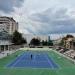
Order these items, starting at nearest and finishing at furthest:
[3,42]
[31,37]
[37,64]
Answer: [37,64], [3,42], [31,37]

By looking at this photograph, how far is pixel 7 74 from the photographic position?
1903cm

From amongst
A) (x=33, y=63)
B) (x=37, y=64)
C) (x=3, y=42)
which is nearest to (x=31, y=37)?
(x=3, y=42)

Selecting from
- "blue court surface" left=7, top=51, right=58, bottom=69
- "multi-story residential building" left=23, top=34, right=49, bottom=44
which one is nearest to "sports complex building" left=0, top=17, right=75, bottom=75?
"blue court surface" left=7, top=51, right=58, bottom=69

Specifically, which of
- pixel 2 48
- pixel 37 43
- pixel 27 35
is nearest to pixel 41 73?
pixel 2 48

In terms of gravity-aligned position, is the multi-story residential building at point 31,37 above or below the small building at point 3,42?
above

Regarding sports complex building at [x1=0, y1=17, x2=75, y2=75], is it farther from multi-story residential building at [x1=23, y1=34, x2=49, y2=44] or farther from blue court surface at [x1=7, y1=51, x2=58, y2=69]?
multi-story residential building at [x1=23, y1=34, x2=49, y2=44]

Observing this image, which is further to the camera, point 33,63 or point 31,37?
point 31,37

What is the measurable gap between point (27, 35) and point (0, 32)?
58999mm

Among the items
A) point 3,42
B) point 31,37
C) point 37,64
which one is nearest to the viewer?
point 37,64

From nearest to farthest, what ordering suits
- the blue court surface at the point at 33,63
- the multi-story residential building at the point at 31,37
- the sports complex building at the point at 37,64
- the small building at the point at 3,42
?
the sports complex building at the point at 37,64, the blue court surface at the point at 33,63, the small building at the point at 3,42, the multi-story residential building at the point at 31,37

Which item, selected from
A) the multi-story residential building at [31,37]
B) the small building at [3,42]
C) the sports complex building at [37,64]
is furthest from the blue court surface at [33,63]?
the multi-story residential building at [31,37]

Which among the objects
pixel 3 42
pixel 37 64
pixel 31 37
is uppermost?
pixel 31 37

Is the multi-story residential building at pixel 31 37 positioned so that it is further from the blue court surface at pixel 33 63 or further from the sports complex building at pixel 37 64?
the blue court surface at pixel 33 63

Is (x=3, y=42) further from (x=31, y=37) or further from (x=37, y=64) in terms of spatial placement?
(x=31, y=37)
